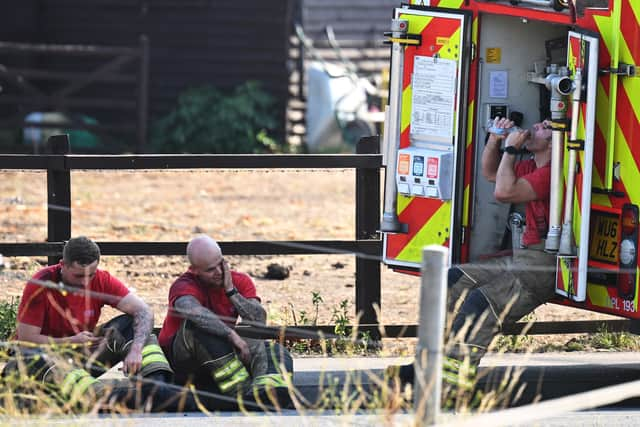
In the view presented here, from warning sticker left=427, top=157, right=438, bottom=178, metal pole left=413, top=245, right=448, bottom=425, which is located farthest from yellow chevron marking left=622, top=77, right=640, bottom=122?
metal pole left=413, top=245, right=448, bottom=425

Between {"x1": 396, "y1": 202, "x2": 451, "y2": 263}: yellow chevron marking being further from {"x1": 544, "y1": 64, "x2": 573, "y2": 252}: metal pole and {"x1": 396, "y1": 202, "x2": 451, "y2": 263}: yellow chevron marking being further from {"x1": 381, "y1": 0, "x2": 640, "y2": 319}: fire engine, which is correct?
{"x1": 544, "y1": 64, "x2": 573, "y2": 252}: metal pole

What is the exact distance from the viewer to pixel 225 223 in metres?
12.5

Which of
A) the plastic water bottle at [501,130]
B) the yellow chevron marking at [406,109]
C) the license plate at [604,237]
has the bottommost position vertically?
the license plate at [604,237]

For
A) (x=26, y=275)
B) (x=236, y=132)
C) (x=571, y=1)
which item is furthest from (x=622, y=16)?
(x=236, y=132)

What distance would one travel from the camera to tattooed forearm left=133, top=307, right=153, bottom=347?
→ 20.6 ft

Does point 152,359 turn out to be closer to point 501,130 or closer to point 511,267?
point 511,267

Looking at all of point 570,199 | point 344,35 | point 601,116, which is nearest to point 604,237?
point 570,199

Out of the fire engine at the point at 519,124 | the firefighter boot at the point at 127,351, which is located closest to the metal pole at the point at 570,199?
the fire engine at the point at 519,124

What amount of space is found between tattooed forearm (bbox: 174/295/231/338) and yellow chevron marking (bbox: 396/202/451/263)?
1292 millimetres

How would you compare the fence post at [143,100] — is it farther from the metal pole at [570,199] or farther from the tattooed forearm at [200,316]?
the metal pole at [570,199]

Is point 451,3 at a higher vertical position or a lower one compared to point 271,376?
higher

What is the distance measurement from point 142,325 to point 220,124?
498 inches

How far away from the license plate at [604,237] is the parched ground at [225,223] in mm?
1532

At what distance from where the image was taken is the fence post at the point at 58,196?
750 centimetres
